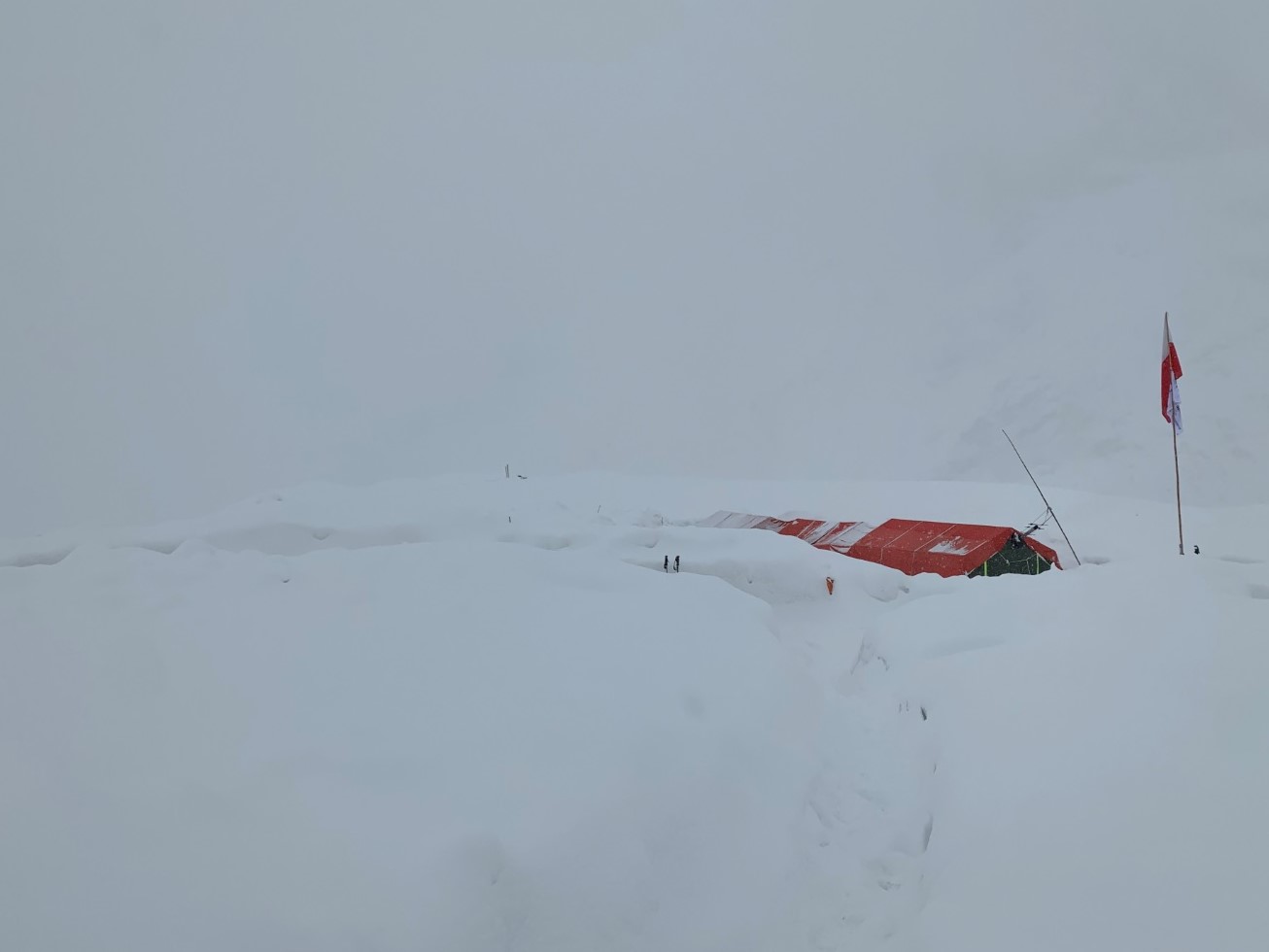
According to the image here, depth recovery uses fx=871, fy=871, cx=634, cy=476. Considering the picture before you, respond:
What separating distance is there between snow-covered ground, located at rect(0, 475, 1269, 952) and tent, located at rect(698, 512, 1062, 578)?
445cm

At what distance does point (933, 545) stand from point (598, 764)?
9454mm

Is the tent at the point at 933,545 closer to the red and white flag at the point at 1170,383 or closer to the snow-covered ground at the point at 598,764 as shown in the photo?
the red and white flag at the point at 1170,383

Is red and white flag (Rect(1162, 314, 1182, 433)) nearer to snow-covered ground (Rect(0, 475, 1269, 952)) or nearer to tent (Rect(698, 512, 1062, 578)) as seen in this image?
snow-covered ground (Rect(0, 475, 1269, 952))

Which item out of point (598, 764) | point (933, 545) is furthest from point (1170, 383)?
point (598, 764)

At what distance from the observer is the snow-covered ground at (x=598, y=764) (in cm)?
318

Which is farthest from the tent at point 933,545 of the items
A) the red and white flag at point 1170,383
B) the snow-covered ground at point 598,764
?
the snow-covered ground at point 598,764

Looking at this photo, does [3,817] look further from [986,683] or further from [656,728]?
[986,683]

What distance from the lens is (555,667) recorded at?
5.33 m

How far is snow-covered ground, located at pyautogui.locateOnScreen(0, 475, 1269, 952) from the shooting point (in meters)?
3.18

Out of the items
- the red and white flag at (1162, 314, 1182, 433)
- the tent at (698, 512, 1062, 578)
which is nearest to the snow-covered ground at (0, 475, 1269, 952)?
the red and white flag at (1162, 314, 1182, 433)

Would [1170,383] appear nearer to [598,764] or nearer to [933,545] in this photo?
[933,545]

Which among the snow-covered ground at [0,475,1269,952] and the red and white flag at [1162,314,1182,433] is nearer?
the snow-covered ground at [0,475,1269,952]

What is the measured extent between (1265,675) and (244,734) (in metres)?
4.93

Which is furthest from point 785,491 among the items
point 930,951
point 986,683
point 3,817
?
point 3,817
